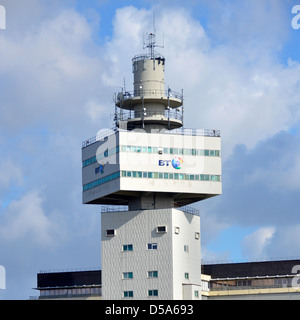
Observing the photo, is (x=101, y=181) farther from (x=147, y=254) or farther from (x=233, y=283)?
(x=233, y=283)

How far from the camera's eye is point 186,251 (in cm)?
13038

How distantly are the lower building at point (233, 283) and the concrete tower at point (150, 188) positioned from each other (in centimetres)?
372

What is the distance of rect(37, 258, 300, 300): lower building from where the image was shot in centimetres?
14225

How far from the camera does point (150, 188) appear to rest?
424ft

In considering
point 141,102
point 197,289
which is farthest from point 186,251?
point 141,102

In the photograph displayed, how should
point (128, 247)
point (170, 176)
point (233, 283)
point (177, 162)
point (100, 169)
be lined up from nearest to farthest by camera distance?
point (128, 247)
point (170, 176)
point (177, 162)
point (100, 169)
point (233, 283)

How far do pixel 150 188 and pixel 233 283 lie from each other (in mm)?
29962

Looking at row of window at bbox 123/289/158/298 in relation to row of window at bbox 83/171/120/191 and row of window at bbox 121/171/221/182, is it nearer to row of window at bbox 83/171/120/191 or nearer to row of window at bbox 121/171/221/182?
row of window at bbox 121/171/221/182

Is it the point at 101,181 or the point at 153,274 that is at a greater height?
the point at 101,181

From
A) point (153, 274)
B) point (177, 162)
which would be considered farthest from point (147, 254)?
point (177, 162)

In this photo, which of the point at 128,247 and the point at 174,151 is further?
the point at 174,151

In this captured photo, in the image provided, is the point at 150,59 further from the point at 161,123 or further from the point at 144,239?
the point at 144,239
